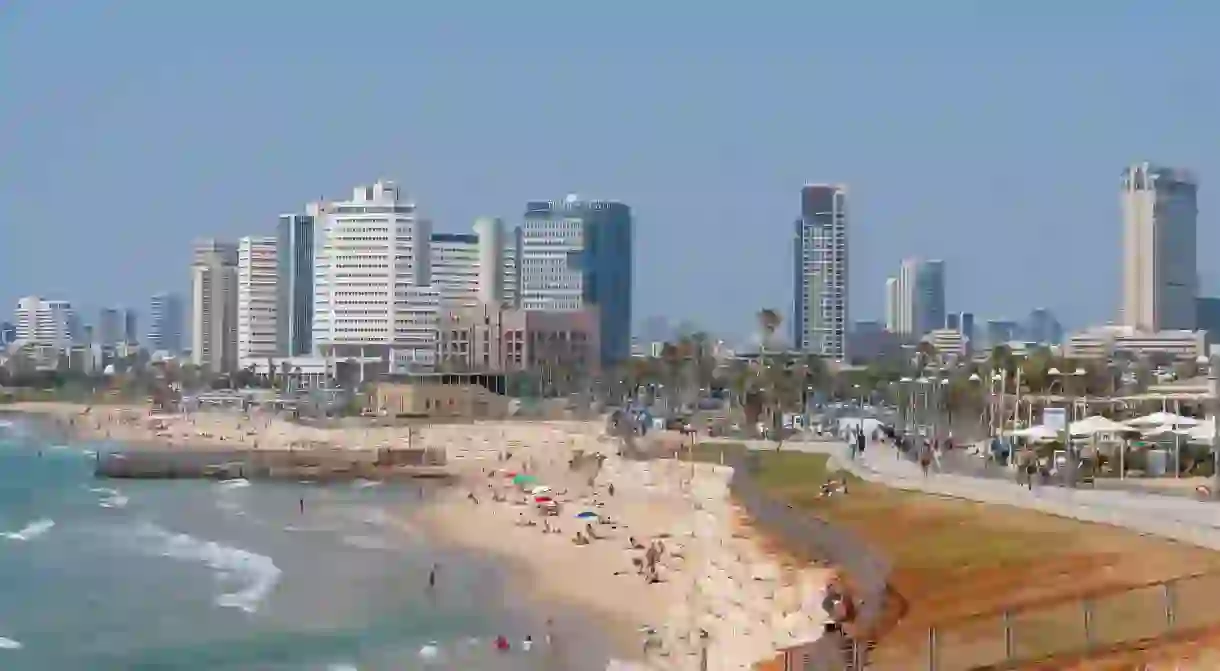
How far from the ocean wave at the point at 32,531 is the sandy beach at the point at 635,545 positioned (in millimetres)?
12763

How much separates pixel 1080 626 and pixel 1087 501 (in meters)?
14.0

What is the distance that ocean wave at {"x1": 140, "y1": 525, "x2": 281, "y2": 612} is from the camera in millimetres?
36141

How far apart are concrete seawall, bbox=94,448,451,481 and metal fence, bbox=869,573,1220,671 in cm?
6554

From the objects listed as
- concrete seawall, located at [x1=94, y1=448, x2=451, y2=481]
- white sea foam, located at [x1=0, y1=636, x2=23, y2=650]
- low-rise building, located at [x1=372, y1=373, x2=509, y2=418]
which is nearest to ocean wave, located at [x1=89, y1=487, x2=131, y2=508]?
concrete seawall, located at [x1=94, y1=448, x2=451, y2=481]

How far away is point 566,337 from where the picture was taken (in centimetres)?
17538

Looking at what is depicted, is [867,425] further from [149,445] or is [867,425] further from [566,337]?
[566,337]

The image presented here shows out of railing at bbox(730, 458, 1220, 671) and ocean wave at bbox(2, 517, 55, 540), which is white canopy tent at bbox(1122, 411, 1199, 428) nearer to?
railing at bbox(730, 458, 1220, 671)

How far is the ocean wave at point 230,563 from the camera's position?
3614 centimetres

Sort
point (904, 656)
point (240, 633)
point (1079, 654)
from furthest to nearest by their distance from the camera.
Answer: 1. point (240, 633)
2. point (904, 656)
3. point (1079, 654)

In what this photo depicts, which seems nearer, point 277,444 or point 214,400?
point 277,444

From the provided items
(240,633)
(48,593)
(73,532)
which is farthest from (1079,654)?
(73,532)

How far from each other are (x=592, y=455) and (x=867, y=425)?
48.4 feet

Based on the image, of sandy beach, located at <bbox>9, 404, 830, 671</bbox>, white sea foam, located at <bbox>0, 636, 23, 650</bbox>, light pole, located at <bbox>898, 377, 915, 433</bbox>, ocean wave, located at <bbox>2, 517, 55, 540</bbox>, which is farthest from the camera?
light pole, located at <bbox>898, 377, 915, 433</bbox>

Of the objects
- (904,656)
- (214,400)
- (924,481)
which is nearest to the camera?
(904,656)
